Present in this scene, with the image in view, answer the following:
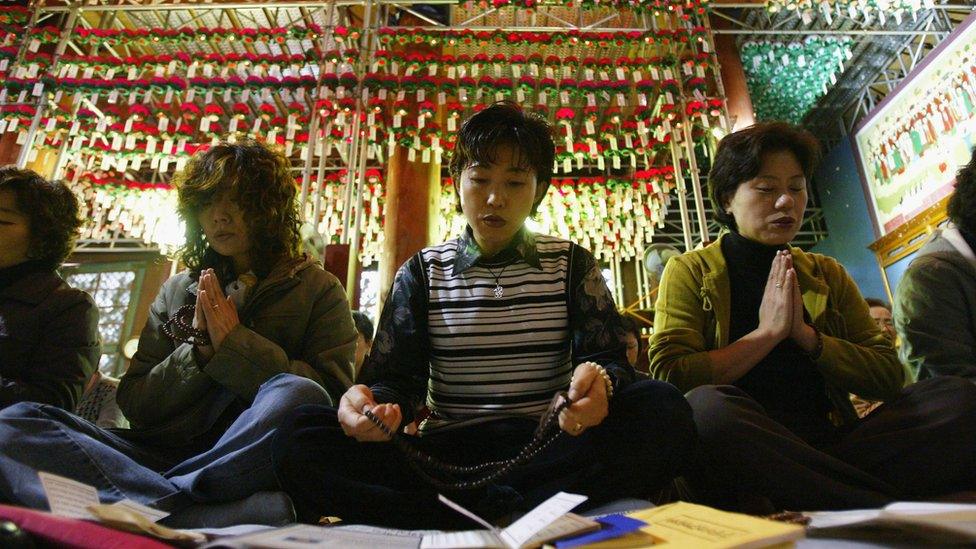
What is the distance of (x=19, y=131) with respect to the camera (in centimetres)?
442

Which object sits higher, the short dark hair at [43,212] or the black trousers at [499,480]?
the short dark hair at [43,212]

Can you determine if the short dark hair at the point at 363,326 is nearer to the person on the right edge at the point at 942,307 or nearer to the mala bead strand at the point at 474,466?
Answer: the mala bead strand at the point at 474,466

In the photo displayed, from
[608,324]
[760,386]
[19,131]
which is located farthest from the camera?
[19,131]

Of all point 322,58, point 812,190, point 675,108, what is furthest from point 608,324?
point 812,190

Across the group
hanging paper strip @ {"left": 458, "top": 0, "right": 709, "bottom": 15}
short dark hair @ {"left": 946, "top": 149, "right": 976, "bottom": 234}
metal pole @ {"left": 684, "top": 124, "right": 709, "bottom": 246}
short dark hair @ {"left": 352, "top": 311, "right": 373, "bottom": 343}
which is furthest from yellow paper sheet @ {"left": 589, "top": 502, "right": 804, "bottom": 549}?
hanging paper strip @ {"left": 458, "top": 0, "right": 709, "bottom": 15}

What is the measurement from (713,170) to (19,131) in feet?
18.2

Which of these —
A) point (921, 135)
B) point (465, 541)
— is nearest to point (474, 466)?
point (465, 541)

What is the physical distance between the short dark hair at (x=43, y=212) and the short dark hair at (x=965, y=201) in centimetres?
243

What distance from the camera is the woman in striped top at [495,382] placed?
2.95 ft

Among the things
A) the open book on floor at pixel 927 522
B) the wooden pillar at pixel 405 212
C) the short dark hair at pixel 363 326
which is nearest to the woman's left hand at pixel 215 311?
the open book on floor at pixel 927 522

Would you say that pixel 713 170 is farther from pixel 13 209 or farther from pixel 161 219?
pixel 161 219

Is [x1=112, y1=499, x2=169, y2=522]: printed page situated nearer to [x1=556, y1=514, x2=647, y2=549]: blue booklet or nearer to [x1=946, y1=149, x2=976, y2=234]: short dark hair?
[x1=556, y1=514, x2=647, y2=549]: blue booklet

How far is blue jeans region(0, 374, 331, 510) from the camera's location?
89cm

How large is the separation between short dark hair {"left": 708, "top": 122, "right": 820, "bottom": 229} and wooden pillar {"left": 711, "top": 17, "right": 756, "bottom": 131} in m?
3.50
